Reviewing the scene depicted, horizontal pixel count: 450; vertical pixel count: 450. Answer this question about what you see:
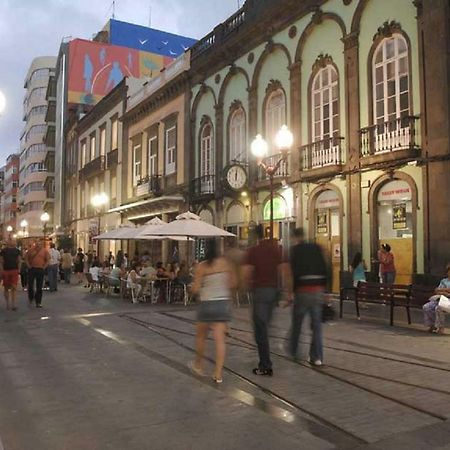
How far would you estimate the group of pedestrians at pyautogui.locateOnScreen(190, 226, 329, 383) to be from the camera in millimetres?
6445

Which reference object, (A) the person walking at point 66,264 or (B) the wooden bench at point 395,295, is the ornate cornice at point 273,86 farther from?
(A) the person walking at point 66,264

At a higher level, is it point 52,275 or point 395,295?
point 52,275

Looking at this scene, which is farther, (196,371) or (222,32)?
(222,32)

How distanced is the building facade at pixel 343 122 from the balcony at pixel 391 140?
36 millimetres

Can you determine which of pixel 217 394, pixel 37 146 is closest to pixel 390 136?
pixel 217 394

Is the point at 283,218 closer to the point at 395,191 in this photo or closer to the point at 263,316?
the point at 395,191

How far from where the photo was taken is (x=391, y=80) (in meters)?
16.1

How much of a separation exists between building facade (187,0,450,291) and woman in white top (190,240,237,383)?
925 centimetres

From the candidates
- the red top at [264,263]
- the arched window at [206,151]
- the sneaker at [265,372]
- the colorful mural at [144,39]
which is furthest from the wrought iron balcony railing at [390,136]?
the colorful mural at [144,39]

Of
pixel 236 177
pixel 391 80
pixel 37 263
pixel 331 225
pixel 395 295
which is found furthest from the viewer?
pixel 236 177

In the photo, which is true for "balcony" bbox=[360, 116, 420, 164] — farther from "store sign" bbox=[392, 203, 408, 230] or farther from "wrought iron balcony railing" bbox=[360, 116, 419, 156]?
"store sign" bbox=[392, 203, 408, 230]

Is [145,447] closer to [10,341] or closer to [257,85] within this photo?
[10,341]

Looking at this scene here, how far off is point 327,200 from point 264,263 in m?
11.7

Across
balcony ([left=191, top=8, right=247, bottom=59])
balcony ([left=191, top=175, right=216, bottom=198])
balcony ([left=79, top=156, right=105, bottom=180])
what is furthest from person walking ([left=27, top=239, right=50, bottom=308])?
balcony ([left=79, top=156, right=105, bottom=180])
